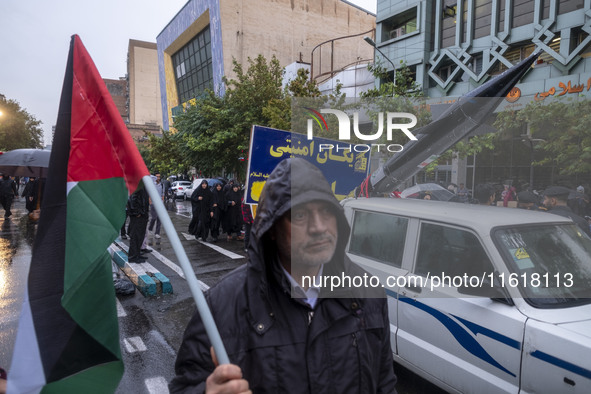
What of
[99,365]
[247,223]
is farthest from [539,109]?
[99,365]

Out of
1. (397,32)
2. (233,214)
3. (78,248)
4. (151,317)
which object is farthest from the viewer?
(397,32)

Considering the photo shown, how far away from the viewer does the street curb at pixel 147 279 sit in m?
6.66

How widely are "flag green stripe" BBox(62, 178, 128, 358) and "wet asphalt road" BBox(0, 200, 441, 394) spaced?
267 centimetres

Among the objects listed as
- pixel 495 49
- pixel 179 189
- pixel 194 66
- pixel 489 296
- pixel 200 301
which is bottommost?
pixel 179 189

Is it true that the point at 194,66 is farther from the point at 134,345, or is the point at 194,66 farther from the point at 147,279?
the point at 134,345

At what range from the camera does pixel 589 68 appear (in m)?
16.3

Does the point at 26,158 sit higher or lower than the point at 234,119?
lower

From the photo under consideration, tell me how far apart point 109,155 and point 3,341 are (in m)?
4.66

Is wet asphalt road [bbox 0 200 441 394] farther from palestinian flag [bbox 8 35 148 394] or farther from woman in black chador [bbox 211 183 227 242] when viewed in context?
palestinian flag [bbox 8 35 148 394]

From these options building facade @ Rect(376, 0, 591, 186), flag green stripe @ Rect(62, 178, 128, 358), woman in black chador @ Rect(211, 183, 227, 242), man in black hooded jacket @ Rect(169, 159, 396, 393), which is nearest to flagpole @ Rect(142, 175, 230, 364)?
man in black hooded jacket @ Rect(169, 159, 396, 393)

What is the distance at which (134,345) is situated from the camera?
4879mm

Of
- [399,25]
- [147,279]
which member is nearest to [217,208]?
[147,279]

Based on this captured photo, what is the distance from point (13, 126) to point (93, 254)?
142ft

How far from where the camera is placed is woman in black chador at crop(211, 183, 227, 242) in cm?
1195
